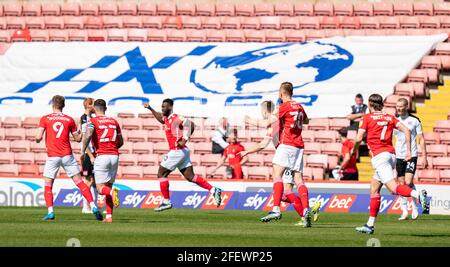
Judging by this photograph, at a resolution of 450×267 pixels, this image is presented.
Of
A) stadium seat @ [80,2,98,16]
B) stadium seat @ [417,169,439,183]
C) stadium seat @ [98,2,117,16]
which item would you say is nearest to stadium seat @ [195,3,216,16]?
stadium seat @ [98,2,117,16]

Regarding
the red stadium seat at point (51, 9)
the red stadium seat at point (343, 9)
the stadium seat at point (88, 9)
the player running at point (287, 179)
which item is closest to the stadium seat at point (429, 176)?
the red stadium seat at point (343, 9)

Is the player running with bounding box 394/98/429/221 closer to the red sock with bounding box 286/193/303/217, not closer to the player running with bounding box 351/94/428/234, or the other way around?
the red sock with bounding box 286/193/303/217

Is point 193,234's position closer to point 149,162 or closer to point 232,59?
point 149,162

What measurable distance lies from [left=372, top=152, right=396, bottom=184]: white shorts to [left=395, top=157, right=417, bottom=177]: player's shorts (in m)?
5.90

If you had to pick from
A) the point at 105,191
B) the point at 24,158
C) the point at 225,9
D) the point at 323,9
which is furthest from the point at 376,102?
the point at 225,9

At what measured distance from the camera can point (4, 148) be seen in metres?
35.7

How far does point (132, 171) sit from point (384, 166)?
53.2 ft

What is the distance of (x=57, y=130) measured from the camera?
21.2m

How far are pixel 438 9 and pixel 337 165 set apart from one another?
26.7 feet

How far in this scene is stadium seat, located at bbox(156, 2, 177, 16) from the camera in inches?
1547

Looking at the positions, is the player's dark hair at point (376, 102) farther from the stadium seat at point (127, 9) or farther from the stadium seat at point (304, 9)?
the stadium seat at point (127, 9)

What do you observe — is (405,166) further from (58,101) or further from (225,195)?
(58,101)

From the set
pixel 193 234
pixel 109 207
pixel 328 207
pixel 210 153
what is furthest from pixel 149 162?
pixel 193 234

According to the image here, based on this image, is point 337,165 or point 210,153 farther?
point 210,153
